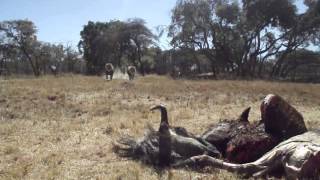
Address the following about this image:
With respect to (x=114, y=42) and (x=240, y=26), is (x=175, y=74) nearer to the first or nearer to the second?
(x=240, y=26)

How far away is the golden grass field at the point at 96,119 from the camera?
648cm

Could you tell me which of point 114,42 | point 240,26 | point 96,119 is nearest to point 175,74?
point 240,26

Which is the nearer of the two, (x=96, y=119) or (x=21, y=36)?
(x=96, y=119)

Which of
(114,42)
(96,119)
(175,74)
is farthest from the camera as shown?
(114,42)

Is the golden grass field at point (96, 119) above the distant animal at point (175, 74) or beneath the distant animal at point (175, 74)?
beneath

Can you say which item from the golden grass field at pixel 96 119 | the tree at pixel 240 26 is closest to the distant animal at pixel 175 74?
the tree at pixel 240 26

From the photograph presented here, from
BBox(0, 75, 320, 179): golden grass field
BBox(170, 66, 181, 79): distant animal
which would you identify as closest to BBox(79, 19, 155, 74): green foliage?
BBox(170, 66, 181, 79): distant animal

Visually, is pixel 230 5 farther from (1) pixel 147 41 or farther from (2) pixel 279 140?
(2) pixel 279 140

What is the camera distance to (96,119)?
1072cm

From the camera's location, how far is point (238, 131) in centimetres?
717

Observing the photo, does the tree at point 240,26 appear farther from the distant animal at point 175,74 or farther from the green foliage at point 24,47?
the green foliage at point 24,47

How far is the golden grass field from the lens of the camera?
21.2 feet

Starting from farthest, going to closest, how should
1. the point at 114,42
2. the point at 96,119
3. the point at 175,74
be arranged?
the point at 114,42, the point at 175,74, the point at 96,119

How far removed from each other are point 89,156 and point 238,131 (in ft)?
7.80
